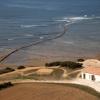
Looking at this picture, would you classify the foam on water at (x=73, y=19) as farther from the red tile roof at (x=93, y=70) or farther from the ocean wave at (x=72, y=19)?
the red tile roof at (x=93, y=70)

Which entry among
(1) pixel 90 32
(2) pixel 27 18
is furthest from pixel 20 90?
(2) pixel 27 18

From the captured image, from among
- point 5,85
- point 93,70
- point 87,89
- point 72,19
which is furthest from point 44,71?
point 72,19

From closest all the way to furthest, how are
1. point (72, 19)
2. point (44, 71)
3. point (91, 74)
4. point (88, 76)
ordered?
point (91, 74) < point (88, 76) < point (44, 71) < point (72, 19)

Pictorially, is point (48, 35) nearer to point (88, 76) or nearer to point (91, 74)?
point (88, 76)

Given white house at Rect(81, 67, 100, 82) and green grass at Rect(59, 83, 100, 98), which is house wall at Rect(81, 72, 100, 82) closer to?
white house at Rect(81, 67, 100, 82)

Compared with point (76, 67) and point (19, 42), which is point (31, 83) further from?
point (19, 42)
